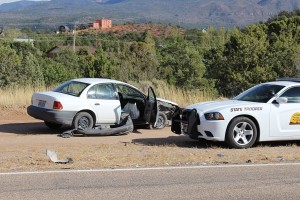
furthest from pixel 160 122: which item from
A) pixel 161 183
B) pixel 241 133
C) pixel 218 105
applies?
pixel 161 183

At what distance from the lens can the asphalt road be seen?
733cm

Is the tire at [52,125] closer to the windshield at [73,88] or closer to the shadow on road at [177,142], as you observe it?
the windshield at [73,88]

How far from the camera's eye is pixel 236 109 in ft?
39.0

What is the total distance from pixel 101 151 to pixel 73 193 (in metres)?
4.10

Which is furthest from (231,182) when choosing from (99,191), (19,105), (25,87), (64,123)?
(25,87)

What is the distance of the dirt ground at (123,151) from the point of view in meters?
9.75

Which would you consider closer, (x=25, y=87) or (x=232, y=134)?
(x=232, y=134)

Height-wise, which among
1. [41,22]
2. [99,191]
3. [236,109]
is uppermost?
[41,22]

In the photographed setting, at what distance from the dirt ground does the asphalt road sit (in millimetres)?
704

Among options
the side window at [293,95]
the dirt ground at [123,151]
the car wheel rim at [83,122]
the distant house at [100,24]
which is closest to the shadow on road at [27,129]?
the dirt ground at [123,151]

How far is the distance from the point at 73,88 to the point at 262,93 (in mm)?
5039

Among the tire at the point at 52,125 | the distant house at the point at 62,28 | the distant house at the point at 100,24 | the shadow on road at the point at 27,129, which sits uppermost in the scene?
the distant house at the point at 100,24

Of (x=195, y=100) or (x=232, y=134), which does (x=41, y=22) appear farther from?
(x=232, y=134)

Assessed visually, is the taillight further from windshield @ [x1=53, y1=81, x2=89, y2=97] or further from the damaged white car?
windshield @ [x1=53, y1=81, x2=89, y2=97]
